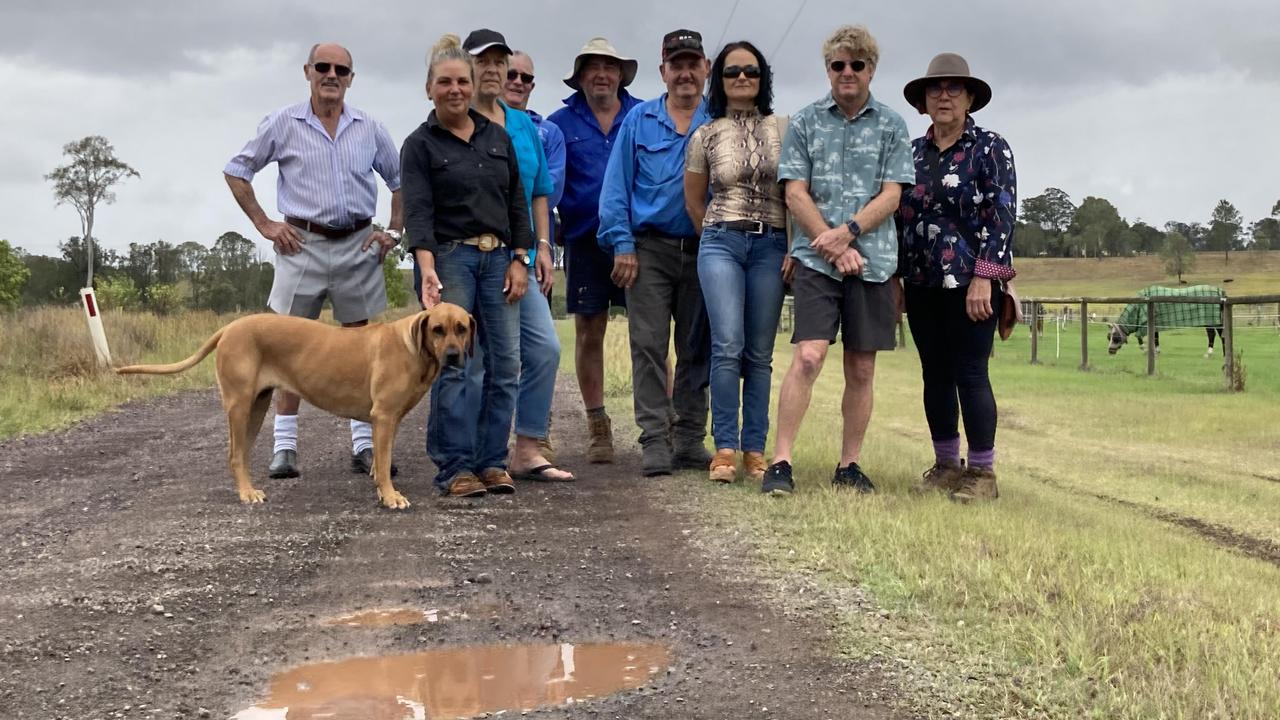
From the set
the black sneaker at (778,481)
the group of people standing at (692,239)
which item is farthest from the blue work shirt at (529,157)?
the black sneaker at (778,481)

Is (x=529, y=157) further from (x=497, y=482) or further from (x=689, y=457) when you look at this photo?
(x=689, y=457)

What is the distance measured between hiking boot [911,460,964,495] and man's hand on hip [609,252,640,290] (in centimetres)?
216

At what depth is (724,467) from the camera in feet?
23.9

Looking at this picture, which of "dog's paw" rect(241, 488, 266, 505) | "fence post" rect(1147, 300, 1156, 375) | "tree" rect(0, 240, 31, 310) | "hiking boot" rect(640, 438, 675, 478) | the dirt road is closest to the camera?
the dirt road

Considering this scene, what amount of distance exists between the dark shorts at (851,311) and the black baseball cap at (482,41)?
2.30m

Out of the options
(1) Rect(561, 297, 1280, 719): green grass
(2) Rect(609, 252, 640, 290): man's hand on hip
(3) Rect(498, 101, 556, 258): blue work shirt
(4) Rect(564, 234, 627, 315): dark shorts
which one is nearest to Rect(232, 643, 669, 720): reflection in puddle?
(1) Rect(561, 297, 1280, 719): green grass

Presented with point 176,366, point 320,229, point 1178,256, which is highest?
point 1178,256

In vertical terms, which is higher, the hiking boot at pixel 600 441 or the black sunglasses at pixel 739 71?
the black sunglasses at pixel 739 71

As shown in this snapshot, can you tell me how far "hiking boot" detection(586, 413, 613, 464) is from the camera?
846 centimetres

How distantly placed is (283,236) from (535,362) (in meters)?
1.74

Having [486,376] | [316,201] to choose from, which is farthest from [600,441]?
[316,201]

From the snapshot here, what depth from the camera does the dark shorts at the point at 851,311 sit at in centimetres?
674

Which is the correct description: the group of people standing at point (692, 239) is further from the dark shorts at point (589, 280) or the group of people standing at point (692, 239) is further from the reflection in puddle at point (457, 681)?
the reflection in puddle at point (457, 681)

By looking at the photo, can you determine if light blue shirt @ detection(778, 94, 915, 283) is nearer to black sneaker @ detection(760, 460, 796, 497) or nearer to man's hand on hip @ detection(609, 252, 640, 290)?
black sneaker @ detection(760, 460, 796, 497)
